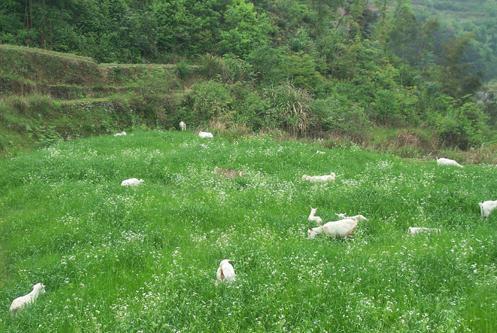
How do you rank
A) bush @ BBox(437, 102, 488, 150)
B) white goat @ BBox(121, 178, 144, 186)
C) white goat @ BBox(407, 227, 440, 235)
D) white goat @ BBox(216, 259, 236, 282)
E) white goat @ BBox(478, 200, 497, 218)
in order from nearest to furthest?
white goat @ BBox(216, 259, 236, 282) → white goat @ BBox(407, 227, 440, 235) → white goat @ BBox(478, 200, 497, 218) → white goat @ BBox(121, 178, 144, 186) → bush @ BBox(437, 102, 488, 150)

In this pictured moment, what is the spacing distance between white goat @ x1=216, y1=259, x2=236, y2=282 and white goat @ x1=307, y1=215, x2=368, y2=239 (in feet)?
9.32

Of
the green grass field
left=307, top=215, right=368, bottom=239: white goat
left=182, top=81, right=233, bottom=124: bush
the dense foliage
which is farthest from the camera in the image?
the dense foliage

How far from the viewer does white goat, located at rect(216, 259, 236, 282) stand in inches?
363

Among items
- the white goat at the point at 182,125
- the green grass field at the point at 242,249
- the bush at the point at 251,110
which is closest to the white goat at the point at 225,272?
the green grass field at the point at 242,249

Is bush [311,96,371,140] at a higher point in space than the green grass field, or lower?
lower

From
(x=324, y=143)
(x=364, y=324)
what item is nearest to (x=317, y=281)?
(x=364, y=324)

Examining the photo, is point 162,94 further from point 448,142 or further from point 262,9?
point 262,9

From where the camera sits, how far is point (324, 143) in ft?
93.8

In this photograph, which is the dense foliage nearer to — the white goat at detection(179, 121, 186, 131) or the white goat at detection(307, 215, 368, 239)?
the white goat at detection(179, 121, 186, 131)

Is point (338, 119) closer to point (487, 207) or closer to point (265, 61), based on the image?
point (265, 61)

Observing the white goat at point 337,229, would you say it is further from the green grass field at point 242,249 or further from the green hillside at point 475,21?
the green hillside at point 475,21

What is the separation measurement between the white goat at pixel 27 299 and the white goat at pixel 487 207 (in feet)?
36.5

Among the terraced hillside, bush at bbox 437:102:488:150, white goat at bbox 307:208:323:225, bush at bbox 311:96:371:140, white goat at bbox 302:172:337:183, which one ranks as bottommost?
bush at bbox 437:102:488:150

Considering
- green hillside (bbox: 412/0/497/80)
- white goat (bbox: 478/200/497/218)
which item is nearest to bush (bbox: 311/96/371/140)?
white goat (bbox: 478/200/497/218)
